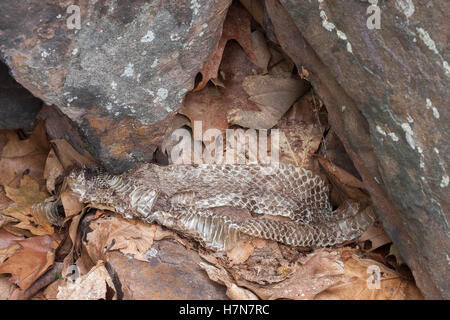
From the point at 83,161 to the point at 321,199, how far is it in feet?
3.82

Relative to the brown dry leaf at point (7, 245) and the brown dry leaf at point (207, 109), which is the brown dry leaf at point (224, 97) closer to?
the brown dry leaf at point (207, 109)

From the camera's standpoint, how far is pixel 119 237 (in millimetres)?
2043

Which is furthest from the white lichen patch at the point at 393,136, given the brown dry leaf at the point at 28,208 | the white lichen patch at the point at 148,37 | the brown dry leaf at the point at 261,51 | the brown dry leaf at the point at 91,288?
the brown dry leaf at the point at 28,208

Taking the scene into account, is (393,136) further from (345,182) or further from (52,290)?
(52,290)

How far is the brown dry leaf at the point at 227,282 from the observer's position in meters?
1.86

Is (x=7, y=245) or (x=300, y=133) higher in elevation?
(x=300, y=133)

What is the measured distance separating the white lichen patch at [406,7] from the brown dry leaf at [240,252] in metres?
1.14

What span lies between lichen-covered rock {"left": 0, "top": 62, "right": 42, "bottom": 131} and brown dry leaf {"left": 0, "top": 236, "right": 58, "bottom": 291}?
1.80 feet

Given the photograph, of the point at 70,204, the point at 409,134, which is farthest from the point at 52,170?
the point at 409,134

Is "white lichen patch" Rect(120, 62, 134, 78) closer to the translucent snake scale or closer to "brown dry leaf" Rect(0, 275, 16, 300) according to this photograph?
the translucent snake scale

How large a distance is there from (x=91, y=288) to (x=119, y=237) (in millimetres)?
266

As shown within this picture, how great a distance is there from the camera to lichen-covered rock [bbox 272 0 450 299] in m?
1.66

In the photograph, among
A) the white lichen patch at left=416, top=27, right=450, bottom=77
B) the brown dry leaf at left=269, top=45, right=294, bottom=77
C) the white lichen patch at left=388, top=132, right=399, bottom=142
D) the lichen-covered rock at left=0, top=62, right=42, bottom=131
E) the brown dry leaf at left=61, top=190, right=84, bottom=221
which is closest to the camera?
the white lichen patch at left=416, top=27, right=450, bottom=77

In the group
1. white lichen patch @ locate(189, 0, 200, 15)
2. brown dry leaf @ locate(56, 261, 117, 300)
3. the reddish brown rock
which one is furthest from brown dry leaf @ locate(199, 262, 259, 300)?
white lichen patch @ locate(189, 0, 200, 15)
